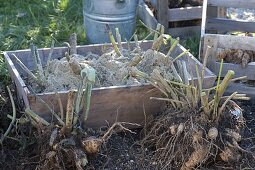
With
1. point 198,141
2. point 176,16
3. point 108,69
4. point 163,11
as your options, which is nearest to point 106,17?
point 163,11

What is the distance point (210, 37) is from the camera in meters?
2.98

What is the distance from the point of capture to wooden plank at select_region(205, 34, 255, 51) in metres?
2.98

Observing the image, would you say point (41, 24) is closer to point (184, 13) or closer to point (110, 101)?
point (184, 13)

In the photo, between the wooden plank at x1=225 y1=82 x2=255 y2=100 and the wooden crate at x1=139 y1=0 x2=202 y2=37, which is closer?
the wooden plank at x1=225 y1=82 x2=255 y2=100

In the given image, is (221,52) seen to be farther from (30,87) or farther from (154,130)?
(30,87)

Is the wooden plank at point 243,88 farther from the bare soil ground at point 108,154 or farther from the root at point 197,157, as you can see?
the root at point 197,157

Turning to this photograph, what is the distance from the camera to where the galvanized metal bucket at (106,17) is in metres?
3.90

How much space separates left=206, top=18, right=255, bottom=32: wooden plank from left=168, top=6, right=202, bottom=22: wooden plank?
17.2 inches

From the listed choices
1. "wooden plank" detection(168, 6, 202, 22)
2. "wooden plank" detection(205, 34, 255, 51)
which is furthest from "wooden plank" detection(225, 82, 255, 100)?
"wooden plank" detection(168, 6, 202, 22)

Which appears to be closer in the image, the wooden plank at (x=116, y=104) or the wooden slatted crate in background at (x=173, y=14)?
the wooden plank at (x=116, y=104)

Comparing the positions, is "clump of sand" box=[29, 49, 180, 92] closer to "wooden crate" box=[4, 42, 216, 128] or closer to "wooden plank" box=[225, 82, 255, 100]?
"wooden crate" box=[4, 42, 216, 128]

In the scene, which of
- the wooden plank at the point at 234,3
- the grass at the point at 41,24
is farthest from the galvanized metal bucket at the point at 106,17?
the wooden plank at the point at 234,3

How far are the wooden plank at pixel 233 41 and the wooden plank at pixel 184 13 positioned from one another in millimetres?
1119

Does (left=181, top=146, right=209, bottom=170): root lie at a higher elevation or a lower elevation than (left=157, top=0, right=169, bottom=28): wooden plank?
lower
